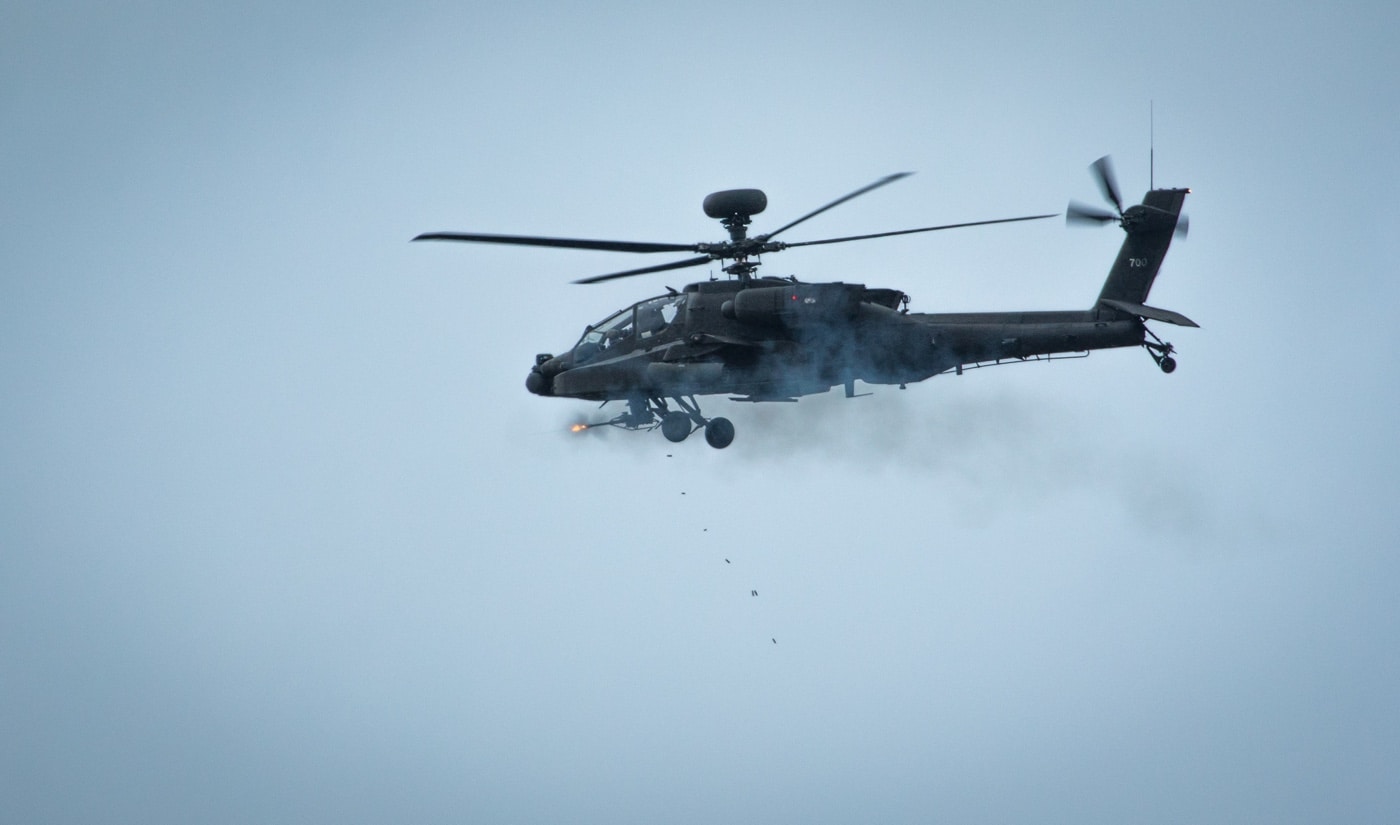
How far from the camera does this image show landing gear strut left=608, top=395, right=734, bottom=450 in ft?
98.8

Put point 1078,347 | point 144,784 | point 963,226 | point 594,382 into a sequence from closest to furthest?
1. point 963,226
2. point 1078,347
3. point 594,382
4. point 144,784

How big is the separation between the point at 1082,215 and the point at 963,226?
3806 mm

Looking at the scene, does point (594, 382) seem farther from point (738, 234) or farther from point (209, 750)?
point (209, 750)

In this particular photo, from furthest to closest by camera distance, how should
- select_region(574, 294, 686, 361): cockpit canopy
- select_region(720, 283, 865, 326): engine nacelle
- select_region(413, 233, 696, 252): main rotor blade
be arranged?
select_region(574, 294, 686, 361): cockpit canopy < select_region(720, 283, 865, 326): engine nacelle < select_region(413, 233, 696, 252): main rotor blade

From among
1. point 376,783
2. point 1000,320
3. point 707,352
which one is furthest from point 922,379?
point 376,783

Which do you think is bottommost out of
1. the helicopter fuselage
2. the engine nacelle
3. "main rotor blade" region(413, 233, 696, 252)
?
the helicopter fuselage

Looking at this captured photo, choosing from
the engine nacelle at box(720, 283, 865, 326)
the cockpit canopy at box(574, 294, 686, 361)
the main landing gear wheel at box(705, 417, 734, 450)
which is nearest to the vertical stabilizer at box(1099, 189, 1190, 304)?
the engine nacelle at box(720, 283, 865, 326)

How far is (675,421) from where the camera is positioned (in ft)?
99.1

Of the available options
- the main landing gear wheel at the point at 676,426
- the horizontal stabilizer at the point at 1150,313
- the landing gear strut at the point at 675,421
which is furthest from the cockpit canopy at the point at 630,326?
the horizontal stabilizer at the point at 1150,313

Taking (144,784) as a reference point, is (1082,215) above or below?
above

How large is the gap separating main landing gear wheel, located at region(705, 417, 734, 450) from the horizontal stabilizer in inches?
278

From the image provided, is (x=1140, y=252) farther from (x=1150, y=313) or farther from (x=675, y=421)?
(x=675, y=421)

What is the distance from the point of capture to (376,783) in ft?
250

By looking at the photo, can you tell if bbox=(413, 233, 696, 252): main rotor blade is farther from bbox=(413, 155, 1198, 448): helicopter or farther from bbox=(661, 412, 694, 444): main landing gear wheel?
bbox=(661, 412, 694, 444): main landing gear wheel
